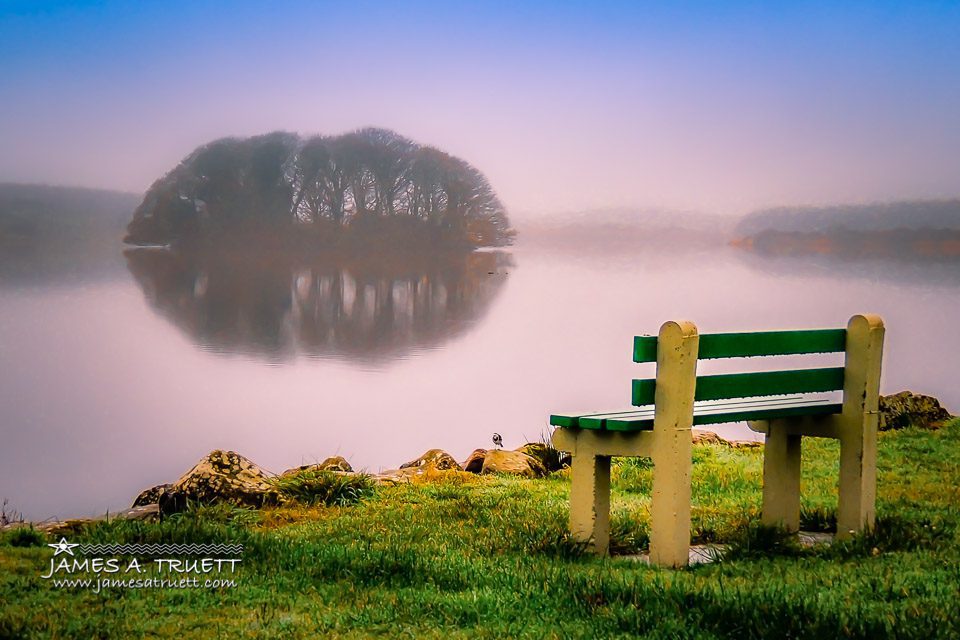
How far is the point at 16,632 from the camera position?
480 centimetres

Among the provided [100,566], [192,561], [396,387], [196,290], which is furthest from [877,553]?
[196,290]

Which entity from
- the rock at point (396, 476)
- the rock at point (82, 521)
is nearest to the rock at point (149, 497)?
the rock at point (82, 521)

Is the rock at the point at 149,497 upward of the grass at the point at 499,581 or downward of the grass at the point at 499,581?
downward

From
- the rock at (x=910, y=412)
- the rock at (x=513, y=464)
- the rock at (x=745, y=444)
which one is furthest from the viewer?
the rock at (x=910, y=412)

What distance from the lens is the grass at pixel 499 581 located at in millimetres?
4816

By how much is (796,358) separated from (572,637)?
2017 centimetres

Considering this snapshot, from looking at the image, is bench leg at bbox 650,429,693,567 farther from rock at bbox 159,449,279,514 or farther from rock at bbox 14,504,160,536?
rock at bbox 14,504,160,536

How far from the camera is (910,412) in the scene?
1310 centimetres

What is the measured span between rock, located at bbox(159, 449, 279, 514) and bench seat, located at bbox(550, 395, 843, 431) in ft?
9.71

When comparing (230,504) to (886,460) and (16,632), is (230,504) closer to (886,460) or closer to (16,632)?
(16,632)

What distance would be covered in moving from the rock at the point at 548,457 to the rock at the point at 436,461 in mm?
776

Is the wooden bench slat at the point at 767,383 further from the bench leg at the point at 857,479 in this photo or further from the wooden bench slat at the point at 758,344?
the bench leg at the point at 857,479

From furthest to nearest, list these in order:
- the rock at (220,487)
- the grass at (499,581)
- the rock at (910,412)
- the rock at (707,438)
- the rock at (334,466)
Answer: the rock at (910,412), the rock at (707,438), the rock at (334,466), the rock at (220,487), the grass at (499,581)

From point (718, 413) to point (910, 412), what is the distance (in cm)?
770
